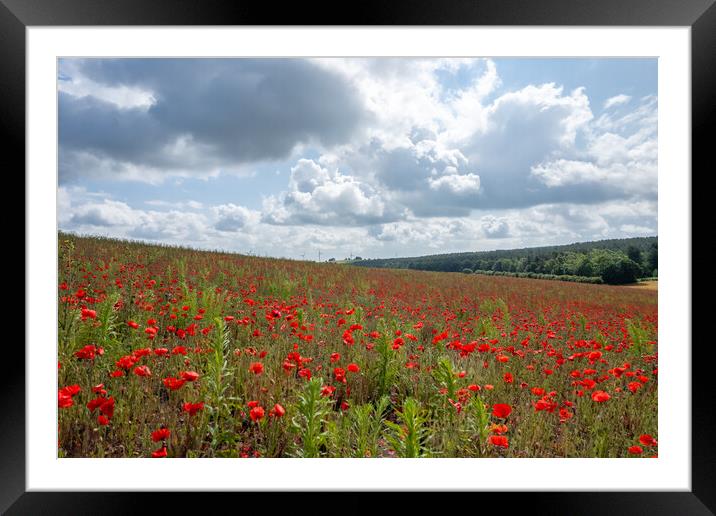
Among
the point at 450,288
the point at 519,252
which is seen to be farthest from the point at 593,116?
the point at 450,288

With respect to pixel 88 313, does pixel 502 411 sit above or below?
below

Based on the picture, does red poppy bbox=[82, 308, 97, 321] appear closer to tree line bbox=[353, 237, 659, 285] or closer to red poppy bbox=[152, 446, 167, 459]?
red poppy bbox=[152, 446, 167, 459]

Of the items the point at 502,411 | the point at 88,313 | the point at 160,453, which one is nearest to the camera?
the point at 160,453

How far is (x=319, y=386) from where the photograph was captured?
151 cm

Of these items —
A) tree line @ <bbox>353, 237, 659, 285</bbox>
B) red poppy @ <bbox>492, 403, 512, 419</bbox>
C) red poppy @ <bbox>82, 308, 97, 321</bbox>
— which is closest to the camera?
red poppy @ <bbox>492, 403, 512, 419</bbox>

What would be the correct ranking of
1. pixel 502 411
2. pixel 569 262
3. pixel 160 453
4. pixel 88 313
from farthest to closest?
pixel 569 262
pixel 88 313
pixel 502 411
pixel 160 453

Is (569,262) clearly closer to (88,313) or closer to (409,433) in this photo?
(409,433)

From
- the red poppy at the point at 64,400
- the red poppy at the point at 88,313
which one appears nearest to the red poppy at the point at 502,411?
the red poppy at the point at 64,400

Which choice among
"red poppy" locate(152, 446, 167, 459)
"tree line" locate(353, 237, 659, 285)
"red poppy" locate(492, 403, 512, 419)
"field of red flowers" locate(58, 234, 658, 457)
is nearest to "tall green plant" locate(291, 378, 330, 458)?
"field of red flowers" locate(58, 234, 658, 457)

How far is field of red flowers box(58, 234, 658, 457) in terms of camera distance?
1616 mm

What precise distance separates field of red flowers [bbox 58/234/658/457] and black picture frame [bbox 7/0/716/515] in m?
0.19

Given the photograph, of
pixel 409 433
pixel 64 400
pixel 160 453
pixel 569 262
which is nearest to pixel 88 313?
pixel 64 400
